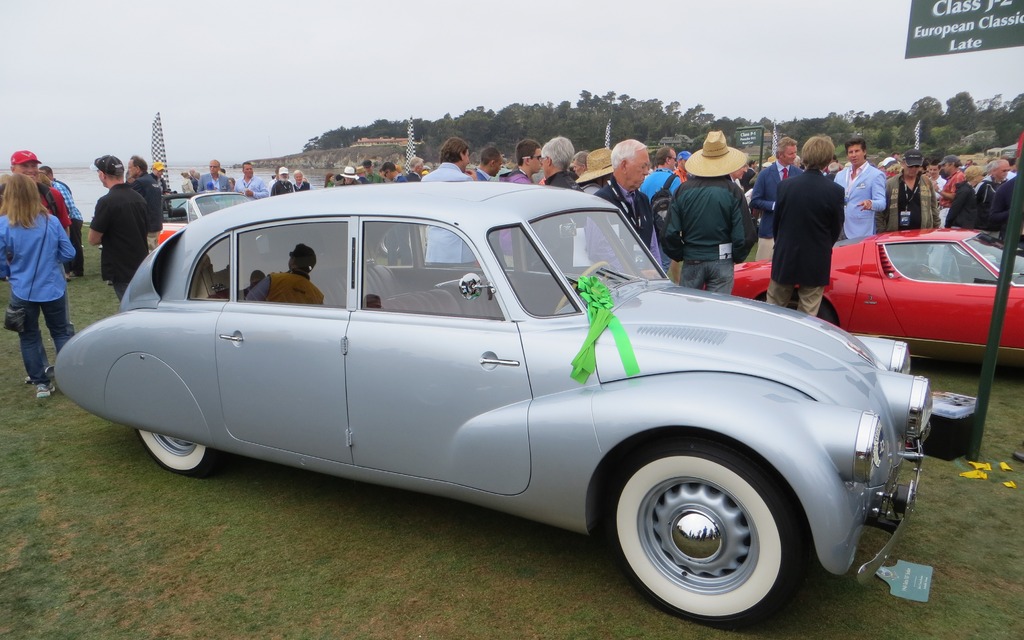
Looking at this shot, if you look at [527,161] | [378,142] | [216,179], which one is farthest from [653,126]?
[527,161]

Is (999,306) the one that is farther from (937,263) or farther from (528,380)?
(528,380)

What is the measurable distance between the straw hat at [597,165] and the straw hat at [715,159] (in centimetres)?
80

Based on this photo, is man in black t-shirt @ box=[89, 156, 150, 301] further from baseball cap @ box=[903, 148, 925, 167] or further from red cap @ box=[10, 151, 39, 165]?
baseball cap @ box=[903, 148, 925, 167]

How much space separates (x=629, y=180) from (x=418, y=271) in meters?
2.34

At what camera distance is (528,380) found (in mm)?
2939

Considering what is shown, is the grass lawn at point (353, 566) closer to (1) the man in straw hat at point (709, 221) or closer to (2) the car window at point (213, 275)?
(2) the car window at point (213, 275)

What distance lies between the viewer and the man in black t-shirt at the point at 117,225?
6.15 meters

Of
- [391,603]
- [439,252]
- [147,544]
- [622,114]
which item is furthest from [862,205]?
[622,114]

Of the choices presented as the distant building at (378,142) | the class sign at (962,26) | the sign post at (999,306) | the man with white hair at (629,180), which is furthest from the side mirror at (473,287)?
the distant building at (378,142)

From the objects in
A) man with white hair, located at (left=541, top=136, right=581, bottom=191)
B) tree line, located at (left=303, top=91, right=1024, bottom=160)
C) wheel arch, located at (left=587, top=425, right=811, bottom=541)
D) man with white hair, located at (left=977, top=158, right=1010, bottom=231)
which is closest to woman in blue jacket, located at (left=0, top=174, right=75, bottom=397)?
man with white hair, located at (left=541, top=136, right=581, bottom=191)

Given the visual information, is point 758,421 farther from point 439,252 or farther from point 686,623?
point 439,252

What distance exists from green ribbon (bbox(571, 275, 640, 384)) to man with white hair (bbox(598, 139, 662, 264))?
206cm

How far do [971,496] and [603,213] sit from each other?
8.45ft

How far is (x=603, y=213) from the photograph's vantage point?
3.91 meters
